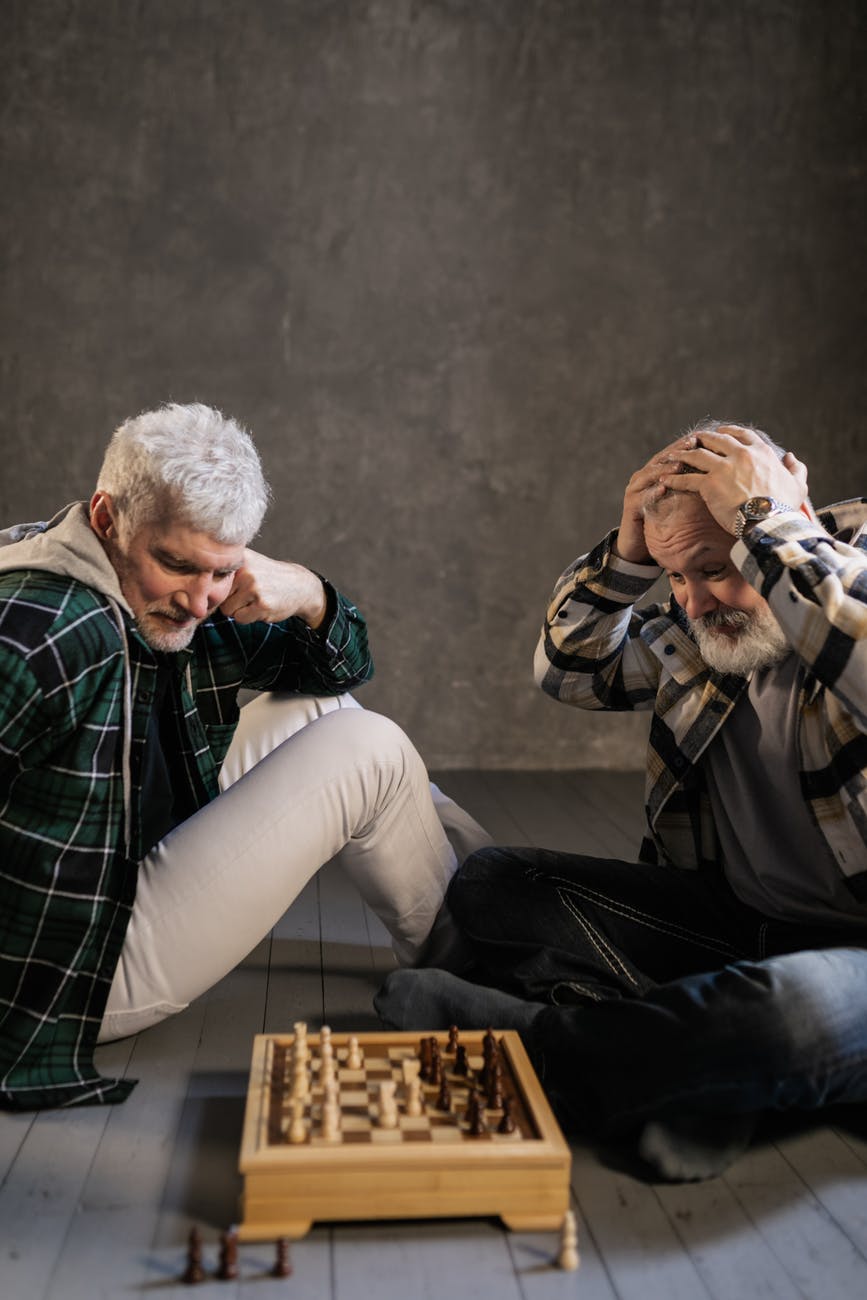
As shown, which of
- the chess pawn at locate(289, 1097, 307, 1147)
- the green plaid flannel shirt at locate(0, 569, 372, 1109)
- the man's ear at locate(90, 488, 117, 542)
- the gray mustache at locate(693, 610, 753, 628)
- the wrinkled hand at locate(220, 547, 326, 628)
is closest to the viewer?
the chess pawn at locate(289, 1097, 307, 1147)

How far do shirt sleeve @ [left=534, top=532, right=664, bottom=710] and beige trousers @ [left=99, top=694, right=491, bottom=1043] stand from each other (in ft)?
1.16

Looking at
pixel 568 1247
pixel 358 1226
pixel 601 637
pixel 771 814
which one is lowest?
pixel 358 1226

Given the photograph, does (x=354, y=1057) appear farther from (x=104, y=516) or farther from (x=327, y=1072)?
(x=104, y=516)

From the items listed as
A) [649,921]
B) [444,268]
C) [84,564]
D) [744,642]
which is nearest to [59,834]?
[84,564]

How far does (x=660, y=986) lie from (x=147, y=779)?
94cm

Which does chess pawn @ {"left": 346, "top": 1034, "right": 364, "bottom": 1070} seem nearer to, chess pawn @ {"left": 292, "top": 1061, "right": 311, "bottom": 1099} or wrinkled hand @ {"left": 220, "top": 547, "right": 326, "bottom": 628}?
chess pawn @ {"left": 292, "top": 1061, "right": 311, "bottom": 1099}

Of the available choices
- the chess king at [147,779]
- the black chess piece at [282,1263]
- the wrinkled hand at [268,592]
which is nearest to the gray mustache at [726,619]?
the chess king at [147,779]

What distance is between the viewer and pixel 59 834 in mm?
1896

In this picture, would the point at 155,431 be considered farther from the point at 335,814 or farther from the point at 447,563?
the point at 447,563

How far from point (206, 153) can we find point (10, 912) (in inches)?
140

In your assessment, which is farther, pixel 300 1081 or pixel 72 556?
pixel 72 556

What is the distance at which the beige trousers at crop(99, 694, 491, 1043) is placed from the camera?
6.69 feet

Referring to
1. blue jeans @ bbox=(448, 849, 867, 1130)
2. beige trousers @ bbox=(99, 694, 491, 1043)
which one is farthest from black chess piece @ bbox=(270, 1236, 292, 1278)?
beige trousers @ bbox=(99, 694, 491, 1043)

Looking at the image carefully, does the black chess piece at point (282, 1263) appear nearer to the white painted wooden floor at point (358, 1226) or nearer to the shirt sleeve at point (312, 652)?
the white painted wooden floor at point (358, 1226)
